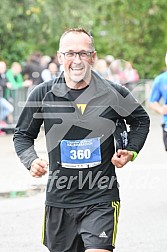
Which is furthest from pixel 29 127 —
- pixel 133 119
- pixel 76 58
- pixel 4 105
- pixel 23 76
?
pixel 23 76

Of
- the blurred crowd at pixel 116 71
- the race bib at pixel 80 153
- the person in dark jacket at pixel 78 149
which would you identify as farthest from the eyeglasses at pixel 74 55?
the blurred crowd at pixel 116 71

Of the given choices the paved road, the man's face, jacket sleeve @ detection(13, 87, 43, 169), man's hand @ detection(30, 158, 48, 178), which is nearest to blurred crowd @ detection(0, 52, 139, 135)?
the paved road

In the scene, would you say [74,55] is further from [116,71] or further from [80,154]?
[116,71]

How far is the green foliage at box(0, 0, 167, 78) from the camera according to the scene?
26875mm

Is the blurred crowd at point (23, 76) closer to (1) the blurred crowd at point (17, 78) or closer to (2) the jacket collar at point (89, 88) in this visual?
(1) the blurred crowd at point (17, 78)

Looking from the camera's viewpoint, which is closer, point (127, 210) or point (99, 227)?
point (99, 227)

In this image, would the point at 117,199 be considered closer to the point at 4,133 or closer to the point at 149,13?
the point at 4,133

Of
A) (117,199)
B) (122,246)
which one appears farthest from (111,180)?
(122,246)

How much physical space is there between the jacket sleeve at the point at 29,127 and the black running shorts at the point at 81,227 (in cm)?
42

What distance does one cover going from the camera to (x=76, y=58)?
235 inches

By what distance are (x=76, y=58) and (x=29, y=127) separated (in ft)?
2.00

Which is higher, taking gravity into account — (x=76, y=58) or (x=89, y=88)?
(x=76, y=58)

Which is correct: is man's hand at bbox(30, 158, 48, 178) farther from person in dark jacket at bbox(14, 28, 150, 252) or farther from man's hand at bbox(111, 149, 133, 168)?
man's hand at bbox(111, 149, 133, 168)

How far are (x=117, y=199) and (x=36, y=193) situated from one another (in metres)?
6.26
